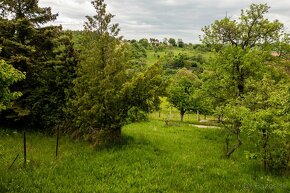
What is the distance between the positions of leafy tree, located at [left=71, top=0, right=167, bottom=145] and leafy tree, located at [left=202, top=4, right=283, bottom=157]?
916 centimetres

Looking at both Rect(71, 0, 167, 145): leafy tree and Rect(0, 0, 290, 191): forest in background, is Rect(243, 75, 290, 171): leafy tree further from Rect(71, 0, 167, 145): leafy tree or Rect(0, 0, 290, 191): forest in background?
Rect(71, 0, 167, 145): leafy tree

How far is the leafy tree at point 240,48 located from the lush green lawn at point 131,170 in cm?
807

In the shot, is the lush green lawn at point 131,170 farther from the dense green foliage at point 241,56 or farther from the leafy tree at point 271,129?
the dense green foliage at point 241,56

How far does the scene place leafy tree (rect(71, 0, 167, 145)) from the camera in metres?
19.9

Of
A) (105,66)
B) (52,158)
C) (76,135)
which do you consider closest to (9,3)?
(105,66)

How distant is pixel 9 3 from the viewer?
24.3m

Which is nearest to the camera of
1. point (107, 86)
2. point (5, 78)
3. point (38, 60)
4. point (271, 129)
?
point (5, 78)

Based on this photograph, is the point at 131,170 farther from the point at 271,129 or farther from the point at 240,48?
the point at 240,48

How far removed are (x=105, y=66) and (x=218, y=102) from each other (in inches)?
479

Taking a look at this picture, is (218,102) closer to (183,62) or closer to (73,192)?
(73,192)

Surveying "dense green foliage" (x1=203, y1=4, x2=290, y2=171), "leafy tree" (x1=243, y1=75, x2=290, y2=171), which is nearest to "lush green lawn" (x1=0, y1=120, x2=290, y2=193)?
"leafy tree" (x1=243, y1=75, x2=290, y2=171)

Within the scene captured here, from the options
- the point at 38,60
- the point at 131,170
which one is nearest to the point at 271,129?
the point at 131,170

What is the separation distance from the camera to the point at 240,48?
26953 millimetres

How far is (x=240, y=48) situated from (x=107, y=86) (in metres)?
12.8
